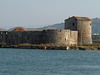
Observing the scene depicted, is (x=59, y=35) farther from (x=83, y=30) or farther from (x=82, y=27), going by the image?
(x=83, y=30)

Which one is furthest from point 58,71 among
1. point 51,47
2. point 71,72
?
point 51,47

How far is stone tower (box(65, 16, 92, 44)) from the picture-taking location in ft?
161

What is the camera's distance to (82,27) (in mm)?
49094

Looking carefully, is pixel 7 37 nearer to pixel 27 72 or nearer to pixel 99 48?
pixel 99 48

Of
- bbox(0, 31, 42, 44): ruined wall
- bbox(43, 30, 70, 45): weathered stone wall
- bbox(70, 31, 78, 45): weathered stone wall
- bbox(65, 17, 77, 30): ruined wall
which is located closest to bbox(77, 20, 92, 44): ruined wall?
bbox(65, 17, 77, 30): ruined wall

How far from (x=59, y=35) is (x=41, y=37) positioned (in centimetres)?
318

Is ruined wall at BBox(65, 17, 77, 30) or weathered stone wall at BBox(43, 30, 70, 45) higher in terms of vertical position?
ruined wall at BBox(65, 17, 77, 30)

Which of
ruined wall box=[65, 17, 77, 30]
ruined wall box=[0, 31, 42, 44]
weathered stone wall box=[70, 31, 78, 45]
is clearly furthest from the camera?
ruined wall box=[65, 17, 77, 30]

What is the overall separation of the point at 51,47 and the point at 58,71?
1918cm

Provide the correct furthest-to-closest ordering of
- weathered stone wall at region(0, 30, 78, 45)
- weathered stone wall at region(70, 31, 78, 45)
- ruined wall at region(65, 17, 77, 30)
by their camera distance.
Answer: ruined wall at region(65, 17, 77, 30), weathered stone wall at region(70, 31, 78, 45), weathered stone wall at region(0, 30, 78, 45)

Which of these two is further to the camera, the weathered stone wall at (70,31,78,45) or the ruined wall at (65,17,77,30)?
the ruined wall at (65,17,77,30)

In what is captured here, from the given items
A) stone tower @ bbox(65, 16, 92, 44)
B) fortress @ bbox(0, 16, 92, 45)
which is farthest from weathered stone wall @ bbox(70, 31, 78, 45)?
stone tower @ bbox(65, 16, 92, 44)

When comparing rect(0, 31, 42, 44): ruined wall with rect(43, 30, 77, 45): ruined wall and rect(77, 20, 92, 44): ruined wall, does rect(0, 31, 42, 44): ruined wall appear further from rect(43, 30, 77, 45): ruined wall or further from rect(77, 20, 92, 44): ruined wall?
rect(77, 20, 92, 44): ruined wall

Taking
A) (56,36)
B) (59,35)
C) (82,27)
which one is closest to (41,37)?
(56,36)
